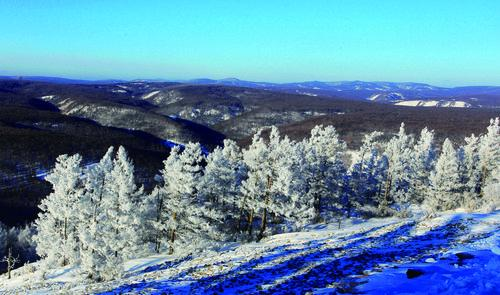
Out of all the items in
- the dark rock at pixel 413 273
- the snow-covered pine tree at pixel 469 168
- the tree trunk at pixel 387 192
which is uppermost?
the dark rock at pixel 413 273

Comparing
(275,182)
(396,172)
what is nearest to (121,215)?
(275,182)

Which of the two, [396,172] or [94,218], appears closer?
[94,218]

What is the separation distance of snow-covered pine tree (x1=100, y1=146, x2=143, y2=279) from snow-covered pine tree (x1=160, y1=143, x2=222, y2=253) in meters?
2.41

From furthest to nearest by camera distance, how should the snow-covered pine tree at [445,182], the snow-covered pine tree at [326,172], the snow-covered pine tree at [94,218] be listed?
1. the snow-covered pine tree at [445,182]
2. the snow-covered pine tree at [326,172]
3. the snow-covered pine tree at [94,218]

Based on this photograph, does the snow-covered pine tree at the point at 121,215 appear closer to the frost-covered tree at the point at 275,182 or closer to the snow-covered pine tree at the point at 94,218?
the snow-covered pine tree at the point at 94,218

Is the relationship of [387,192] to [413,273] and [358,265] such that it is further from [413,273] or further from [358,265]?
[413,273]

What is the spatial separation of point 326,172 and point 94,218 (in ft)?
74.0

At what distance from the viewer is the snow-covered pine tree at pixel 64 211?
32969 millimetres

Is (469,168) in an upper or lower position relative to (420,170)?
upper

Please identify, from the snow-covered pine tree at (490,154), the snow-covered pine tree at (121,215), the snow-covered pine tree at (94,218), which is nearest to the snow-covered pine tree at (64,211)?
the snow-covered pine tree at (94,218)

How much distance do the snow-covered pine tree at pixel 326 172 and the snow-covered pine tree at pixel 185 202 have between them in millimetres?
13559

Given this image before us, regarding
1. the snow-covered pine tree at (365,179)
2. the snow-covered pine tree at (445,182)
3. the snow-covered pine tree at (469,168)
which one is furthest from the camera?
the snow-covered pine tree at (469,168)

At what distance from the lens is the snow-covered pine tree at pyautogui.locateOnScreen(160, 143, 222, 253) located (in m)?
30.0

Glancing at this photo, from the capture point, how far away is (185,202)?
30297 mm
